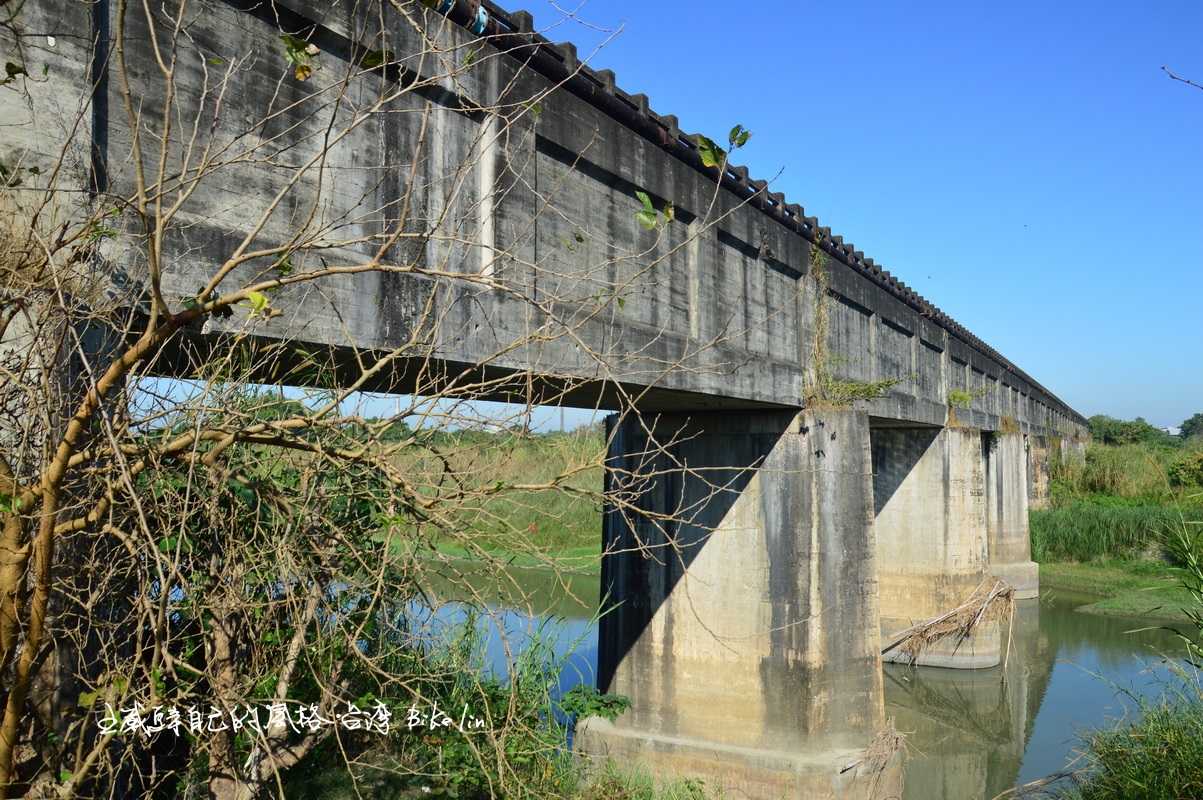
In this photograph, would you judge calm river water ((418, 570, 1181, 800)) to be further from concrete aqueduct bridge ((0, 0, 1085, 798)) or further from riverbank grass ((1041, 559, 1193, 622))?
concrete aqueduct bridge ((0, 0, 1085, 798))

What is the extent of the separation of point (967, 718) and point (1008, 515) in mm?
11787

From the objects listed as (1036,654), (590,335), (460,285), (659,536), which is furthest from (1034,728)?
(460,285)

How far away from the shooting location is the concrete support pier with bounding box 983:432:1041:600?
2728 centimetres

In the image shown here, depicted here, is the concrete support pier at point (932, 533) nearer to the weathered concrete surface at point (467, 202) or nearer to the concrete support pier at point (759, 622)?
the weathered concrete surface at point (467, 202)

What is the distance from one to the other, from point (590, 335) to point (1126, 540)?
28.1m

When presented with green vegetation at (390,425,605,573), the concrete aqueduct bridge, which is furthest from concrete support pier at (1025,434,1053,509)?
green vegetation at (390,425,605,573)

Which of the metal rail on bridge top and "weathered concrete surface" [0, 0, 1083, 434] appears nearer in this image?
"weathered concrete surface" [0, 0, 1083, 434]

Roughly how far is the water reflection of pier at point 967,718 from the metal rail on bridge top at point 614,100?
698 cm

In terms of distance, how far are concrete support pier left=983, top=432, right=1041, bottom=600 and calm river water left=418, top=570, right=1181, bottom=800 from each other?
2307 millimetres

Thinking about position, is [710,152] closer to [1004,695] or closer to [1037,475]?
[1004,695]

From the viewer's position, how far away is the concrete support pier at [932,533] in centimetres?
2044

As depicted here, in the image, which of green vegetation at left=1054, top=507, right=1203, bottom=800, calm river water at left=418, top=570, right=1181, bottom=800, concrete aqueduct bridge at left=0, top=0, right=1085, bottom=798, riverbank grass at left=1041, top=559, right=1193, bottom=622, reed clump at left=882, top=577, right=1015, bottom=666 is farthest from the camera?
riverbank grass at left=1041, top=559, right=1193, bottom=622

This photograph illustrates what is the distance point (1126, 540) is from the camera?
98.2 feet

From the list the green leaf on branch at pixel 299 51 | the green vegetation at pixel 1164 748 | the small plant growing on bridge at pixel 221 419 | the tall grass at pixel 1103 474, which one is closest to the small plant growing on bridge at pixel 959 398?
the green vegetation at pixel 1164 748
